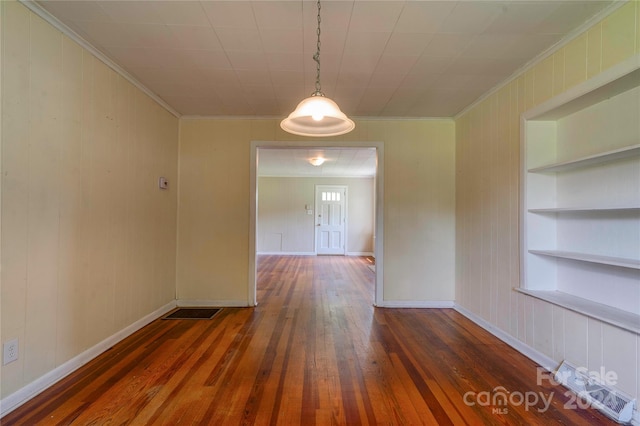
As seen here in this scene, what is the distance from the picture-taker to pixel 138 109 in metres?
2.83

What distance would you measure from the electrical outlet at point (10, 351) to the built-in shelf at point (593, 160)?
12.1 feet

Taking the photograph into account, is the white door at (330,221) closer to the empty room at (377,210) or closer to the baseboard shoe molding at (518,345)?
the empty room at (377,210)

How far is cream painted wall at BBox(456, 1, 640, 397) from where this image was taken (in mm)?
1701

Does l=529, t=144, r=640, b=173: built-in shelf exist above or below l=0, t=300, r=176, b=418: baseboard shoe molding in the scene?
above

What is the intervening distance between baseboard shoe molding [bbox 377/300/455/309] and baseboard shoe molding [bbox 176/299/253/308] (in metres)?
1.77

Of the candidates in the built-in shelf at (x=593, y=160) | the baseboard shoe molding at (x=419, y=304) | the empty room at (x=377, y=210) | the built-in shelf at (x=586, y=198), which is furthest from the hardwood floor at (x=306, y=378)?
the built-in shelf at (x=593, y=160)

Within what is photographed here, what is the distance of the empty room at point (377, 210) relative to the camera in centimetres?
170

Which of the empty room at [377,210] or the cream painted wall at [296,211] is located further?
the cream painted wall at [296,211]

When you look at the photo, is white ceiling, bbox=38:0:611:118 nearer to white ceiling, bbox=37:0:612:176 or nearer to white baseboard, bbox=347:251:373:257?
white ceiling, bbox=37:0:612:176

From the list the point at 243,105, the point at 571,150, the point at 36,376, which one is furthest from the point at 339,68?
the point at 36,376

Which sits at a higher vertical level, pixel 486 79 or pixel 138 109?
pixel 486 79

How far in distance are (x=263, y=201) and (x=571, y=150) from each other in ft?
24.0

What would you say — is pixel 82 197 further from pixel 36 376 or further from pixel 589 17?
pixel 589 17

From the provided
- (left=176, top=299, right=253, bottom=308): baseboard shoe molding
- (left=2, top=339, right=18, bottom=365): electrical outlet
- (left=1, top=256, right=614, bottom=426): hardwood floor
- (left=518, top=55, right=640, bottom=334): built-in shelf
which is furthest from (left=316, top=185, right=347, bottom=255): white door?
(left=2, top=339, right=18, bottom=365): electrical outlet
